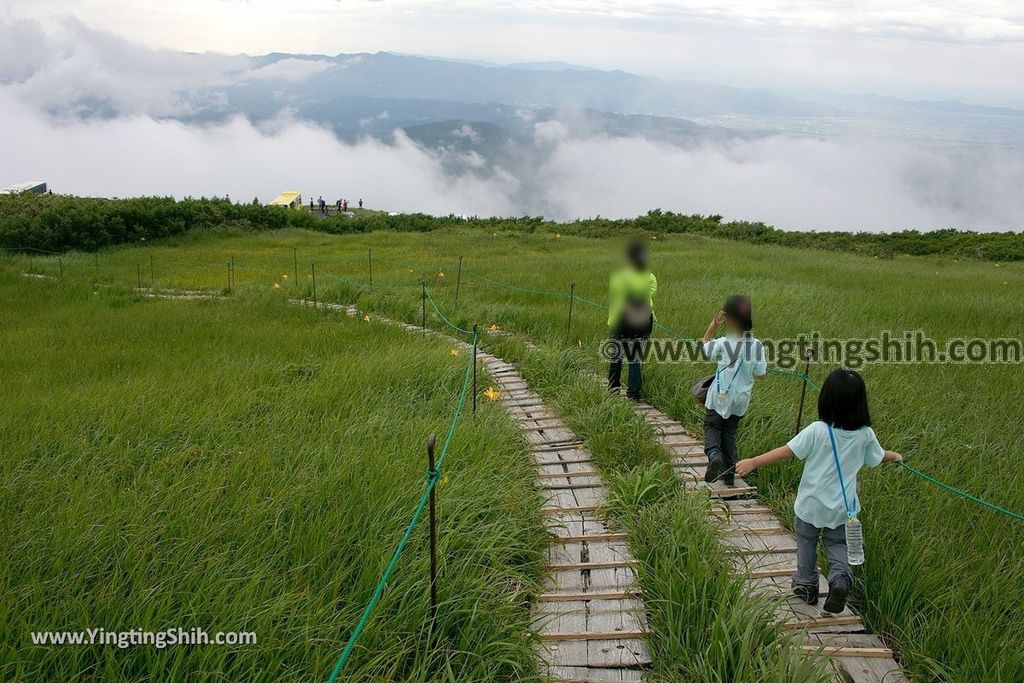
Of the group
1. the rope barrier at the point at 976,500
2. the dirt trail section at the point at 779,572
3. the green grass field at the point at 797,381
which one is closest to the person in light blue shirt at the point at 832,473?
the dirt trail section at the point at 779,572

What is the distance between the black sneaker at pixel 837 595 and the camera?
3191 millimetres

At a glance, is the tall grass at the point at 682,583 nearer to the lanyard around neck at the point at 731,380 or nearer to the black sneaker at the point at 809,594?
the black sneaker at the point at 809,594

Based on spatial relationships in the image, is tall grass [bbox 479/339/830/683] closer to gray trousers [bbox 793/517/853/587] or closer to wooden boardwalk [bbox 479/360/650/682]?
wooden boardwalk [bbox 479/360/650/682]

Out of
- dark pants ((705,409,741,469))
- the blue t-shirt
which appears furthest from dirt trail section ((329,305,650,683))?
the blue t-shirt

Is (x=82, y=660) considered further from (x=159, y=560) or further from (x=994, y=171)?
(x=994, y=171)

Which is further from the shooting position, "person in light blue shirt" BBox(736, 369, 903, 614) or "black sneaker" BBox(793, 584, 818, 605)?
"black sneaker" BBox(793, 584, 818, 605)

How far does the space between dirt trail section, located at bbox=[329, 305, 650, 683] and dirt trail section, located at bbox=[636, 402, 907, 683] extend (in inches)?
24.6

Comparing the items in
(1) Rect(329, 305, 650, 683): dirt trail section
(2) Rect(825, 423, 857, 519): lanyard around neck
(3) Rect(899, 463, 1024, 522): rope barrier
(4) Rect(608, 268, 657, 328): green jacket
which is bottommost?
(1) Rect(329, 305, 650, 683): dirt trail section

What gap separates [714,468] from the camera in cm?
461

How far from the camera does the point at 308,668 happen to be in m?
2.56

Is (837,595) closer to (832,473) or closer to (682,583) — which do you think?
(832,473)

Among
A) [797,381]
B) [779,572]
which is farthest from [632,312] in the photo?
[779,572]

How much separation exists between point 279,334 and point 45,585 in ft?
20.1

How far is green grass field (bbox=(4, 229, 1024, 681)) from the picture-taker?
319 cm
